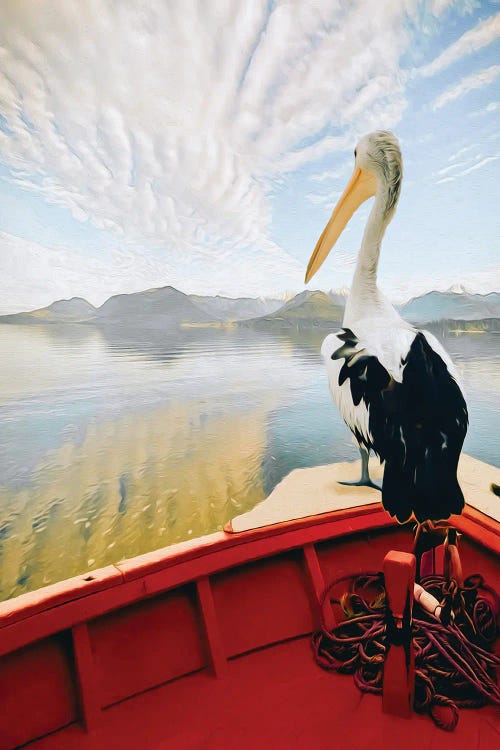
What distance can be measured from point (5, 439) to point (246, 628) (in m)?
6.61

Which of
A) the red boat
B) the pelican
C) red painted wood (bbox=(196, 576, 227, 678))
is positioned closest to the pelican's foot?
the pelican

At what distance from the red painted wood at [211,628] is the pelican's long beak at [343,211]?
2117 mm

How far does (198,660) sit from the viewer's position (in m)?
1.04

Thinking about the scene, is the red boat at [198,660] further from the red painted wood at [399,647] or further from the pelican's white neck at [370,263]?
the pelican's white neck at [370,263]

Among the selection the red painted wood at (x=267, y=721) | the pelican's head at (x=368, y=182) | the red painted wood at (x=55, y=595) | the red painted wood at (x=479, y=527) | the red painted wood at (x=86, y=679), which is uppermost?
the pelican's head at (x=368, y=182)

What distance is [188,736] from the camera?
869 mm

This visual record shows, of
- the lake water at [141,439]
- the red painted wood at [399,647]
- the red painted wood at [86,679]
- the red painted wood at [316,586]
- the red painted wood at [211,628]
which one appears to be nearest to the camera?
the red painted wood at [399,647]

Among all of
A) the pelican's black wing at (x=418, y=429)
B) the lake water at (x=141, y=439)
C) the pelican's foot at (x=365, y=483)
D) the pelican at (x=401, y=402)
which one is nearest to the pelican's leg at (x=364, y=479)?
the pelican's foot at (x=365, y=483)

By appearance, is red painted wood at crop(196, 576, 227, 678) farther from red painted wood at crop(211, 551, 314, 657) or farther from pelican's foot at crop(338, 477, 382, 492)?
pelican's foot at crop(338, 477, 382, 492)

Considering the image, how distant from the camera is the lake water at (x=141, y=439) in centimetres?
432

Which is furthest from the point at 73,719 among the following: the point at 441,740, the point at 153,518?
the point at 153,518

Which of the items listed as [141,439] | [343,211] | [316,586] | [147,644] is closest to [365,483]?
[316,586]

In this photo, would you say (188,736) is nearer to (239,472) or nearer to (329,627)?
(329,627)

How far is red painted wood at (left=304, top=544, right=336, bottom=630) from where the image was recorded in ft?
3.73
